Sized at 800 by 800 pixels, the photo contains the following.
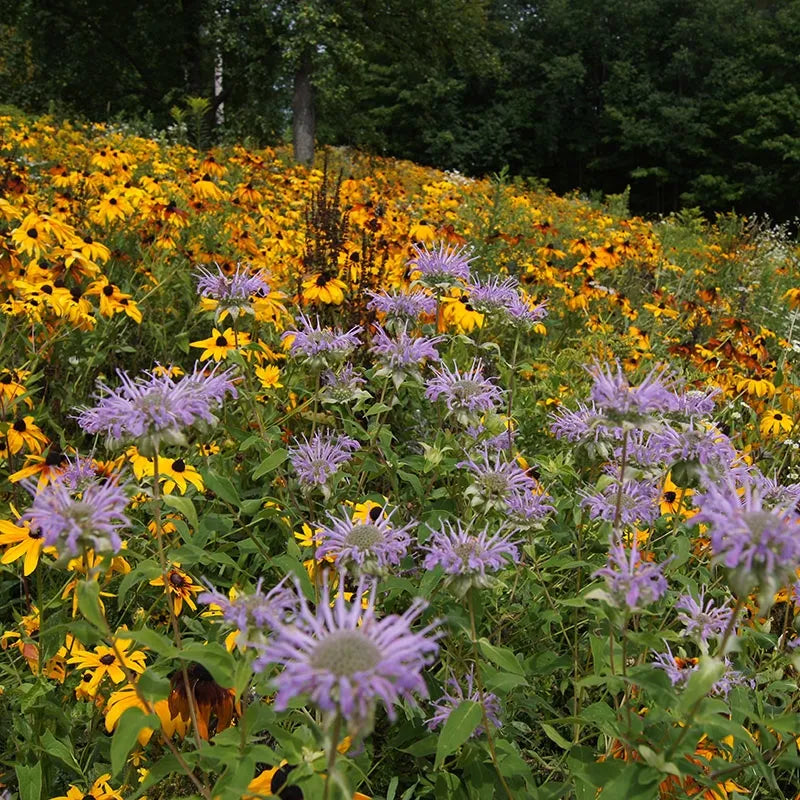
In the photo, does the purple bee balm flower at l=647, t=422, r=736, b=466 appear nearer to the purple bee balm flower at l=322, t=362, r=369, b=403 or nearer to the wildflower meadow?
the wildflower meadow

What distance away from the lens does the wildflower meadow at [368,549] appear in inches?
43.0

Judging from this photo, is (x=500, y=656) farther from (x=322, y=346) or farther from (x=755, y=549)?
(x=322, y=346)

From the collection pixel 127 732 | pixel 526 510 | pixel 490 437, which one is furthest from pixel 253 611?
pixel 490 437

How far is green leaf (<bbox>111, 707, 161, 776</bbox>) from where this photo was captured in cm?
100

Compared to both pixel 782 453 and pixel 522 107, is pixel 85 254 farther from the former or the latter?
pixel 522 107

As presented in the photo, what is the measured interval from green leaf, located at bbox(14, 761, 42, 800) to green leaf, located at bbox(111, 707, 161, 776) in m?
0.63

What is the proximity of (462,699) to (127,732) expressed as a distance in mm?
801

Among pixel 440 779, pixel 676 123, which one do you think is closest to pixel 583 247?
pixel 440 779

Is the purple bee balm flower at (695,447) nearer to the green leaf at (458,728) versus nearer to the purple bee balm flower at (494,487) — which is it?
the purple bee balm flower at (494,487)

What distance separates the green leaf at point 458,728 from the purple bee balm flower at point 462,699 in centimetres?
28

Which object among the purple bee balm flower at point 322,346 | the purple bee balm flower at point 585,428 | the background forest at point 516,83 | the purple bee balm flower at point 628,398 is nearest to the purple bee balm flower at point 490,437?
the purple bee balm flower at point 585,428

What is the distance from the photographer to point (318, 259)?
378 cm

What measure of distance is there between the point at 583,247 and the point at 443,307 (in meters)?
3.02

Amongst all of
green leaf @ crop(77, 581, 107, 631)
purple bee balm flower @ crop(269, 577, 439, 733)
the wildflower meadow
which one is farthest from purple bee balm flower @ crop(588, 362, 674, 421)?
green leaf @ crop(77, 581, 107, 631)
